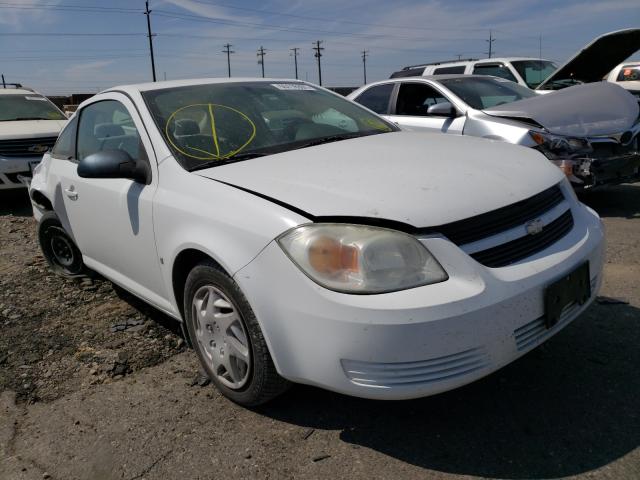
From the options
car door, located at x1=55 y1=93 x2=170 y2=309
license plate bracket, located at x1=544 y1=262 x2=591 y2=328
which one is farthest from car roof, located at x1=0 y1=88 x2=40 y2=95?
license plate bracket, located at x1=544 y1=262 x2=591 y2=328

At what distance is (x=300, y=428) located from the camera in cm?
238

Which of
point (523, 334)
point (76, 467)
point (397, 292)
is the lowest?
point (76, 467)

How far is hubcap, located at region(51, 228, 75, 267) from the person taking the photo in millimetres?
4335

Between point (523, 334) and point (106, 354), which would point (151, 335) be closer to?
point (106, 354)

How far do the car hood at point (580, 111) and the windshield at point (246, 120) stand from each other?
261 centimetres

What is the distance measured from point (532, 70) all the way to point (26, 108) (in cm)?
902

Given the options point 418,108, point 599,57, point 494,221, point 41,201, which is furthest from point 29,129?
point 599,57

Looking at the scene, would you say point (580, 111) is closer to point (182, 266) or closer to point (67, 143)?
point (182, 266)

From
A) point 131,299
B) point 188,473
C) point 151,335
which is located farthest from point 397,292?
point 131,299

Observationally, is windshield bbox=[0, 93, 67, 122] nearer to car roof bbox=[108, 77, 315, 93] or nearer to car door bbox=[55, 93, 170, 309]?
car door bbox=[55, 93, 170, 309]

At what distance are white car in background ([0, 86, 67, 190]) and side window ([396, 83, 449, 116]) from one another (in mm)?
4984

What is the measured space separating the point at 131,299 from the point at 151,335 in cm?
73

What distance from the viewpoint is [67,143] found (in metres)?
4.02

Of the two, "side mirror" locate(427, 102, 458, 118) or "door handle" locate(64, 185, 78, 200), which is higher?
"side mirror" locate(427, 102, 458, 118)
